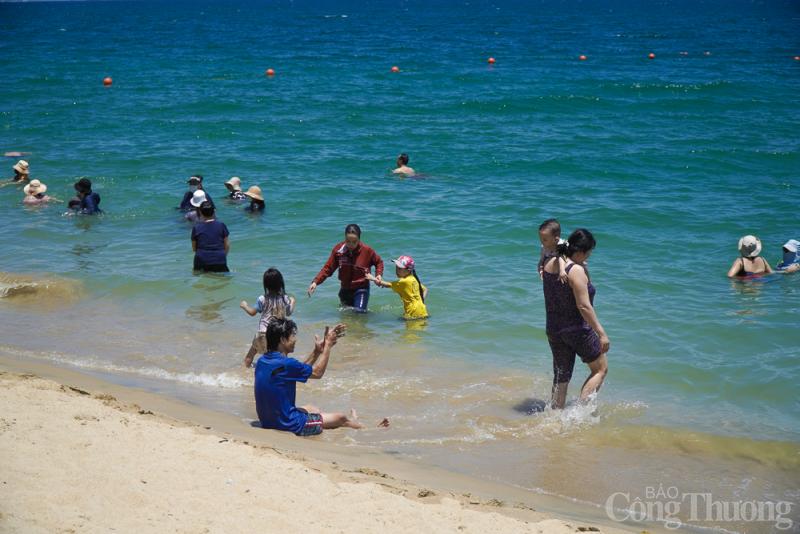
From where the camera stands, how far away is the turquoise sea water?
234 inches

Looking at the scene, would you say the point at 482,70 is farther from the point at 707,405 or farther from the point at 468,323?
the point at 707,405

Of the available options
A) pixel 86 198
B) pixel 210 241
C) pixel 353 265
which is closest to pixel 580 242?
pixel 353 265

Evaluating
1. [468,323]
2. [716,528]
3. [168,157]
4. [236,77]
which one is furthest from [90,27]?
[716,528]

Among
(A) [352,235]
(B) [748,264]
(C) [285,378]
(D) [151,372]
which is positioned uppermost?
(A) [352,235]

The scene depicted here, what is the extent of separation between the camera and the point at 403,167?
15906mm

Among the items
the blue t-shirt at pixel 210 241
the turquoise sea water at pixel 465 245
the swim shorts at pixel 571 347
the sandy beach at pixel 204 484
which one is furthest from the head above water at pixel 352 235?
the sandy beach at pixel 204 484

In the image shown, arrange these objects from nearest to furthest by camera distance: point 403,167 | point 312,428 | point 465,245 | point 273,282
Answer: point 312,428 → point 273,282 → point 465,245 → point 403,167

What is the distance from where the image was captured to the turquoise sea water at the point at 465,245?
19.5ft

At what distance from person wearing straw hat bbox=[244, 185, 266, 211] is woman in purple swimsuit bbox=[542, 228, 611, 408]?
881cm

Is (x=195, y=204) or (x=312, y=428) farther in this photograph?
(x=195, y=204)

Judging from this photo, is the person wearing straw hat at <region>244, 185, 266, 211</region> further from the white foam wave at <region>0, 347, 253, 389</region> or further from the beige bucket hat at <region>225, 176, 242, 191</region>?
the white foam wave at <region>0, 347, 253, 389</region>

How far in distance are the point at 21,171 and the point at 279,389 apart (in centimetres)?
1328

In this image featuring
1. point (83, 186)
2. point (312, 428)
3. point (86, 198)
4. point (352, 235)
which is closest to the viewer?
point (312, 428)

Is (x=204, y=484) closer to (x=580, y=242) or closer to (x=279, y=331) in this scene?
(x=279, y=331)
